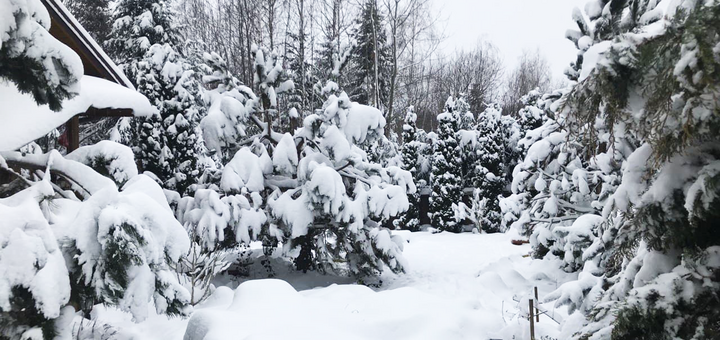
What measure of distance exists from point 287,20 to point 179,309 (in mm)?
17257

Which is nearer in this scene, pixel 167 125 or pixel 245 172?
pixel 245 172

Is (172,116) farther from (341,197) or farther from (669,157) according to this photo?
(669,157)

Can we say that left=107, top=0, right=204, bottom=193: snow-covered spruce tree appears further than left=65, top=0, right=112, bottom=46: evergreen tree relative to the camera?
No

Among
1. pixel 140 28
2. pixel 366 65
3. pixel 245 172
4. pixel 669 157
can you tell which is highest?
pixel 366 65

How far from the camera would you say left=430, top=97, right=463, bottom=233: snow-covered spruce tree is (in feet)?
53.9

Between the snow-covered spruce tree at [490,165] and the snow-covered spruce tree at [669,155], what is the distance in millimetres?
14132

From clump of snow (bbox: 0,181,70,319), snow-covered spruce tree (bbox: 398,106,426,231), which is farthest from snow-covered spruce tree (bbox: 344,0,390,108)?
clump of snow (bbox: 0,181,70,319)

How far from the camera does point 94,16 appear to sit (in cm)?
1822

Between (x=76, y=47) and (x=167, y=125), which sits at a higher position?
(x=76, y=47)

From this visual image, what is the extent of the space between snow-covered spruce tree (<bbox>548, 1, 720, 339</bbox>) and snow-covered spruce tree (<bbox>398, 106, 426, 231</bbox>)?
15.9 metres

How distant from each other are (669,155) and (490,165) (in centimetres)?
1542

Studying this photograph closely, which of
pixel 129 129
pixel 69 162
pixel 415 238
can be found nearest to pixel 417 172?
pixel 415 238

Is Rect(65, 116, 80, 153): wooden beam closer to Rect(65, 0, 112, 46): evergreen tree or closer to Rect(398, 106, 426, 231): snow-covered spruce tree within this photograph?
Rect(398, 106, 426, 231): snow-covered spruce tree

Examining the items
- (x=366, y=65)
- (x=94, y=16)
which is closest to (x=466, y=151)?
(x=366, y=65)
